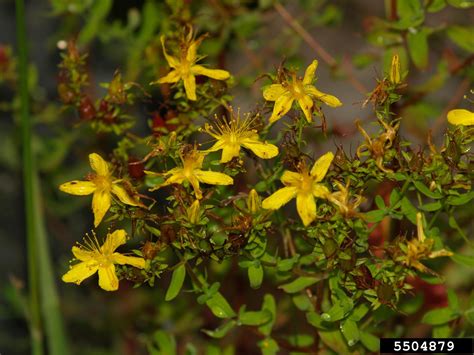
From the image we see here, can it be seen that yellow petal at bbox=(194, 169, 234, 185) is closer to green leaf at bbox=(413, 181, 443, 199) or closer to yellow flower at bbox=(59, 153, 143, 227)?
yellow flower at bbox=(59, 153, 143, 227)

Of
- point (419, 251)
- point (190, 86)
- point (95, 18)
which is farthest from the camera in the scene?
point (95, 18)

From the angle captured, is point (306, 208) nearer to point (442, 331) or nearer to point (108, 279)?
point (108, 279)

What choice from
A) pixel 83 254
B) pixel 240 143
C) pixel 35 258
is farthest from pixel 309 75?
pixel 35 258

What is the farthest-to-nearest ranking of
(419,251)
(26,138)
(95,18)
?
(95,18), (26,138), (419,251)

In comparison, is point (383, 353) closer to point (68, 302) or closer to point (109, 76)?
point (68, 302)

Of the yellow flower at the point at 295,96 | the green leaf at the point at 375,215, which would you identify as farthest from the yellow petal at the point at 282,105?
the green leaf at the point at 375,215

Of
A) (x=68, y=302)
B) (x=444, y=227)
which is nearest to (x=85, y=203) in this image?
(x=68, y=302)
